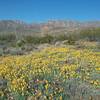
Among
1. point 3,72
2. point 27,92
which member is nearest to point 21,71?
point 3,72

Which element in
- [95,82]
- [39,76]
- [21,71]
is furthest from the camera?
[21,71]

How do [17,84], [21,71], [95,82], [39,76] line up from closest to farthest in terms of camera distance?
[17,84] → [95,82] → [39,76] → [21,71]

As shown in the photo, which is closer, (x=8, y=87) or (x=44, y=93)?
(x=44, y=93)

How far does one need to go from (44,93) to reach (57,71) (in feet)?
12.0

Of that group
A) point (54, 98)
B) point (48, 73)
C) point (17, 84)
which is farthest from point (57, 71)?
point (54, 98)

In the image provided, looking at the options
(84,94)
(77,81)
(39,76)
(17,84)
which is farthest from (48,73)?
(84,94)

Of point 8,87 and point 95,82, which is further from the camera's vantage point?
point 95,82

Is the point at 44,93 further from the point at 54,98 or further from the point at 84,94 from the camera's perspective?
the point at 84,94

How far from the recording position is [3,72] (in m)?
11.9

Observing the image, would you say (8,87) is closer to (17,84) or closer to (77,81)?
(17,84)

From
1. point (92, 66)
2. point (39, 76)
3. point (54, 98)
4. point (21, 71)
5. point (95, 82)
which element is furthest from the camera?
point (92, 66)

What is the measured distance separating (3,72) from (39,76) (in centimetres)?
131

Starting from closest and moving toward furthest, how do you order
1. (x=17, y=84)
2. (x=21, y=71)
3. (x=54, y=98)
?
(x=54, y=98)
(x=17, y=84)
(x=21, y=71)

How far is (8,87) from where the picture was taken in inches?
388
